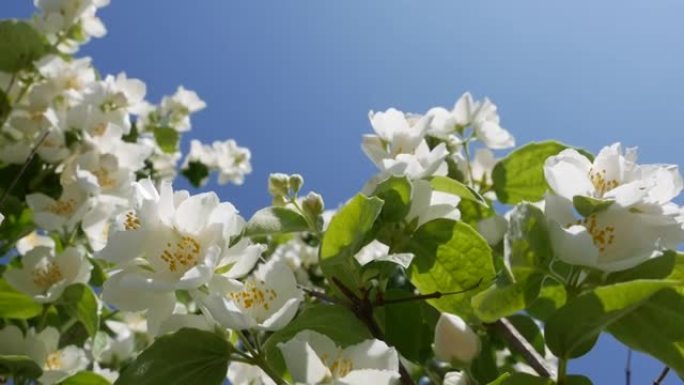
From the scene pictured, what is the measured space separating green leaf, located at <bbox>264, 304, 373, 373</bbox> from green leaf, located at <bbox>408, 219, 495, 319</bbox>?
0.40ft

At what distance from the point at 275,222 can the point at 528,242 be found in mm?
379

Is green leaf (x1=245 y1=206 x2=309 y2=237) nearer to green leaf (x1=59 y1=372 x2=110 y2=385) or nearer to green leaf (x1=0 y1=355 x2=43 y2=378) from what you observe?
green leaf (x1=59 y1=372 x2=110 y2=385)

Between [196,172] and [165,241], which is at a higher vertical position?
[165,241]

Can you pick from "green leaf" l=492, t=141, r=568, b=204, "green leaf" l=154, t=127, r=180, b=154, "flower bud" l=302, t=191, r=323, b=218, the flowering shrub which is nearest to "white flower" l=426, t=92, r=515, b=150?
the flowering shrub

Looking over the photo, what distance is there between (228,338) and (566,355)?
44cm

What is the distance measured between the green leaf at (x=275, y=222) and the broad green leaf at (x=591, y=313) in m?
0.41

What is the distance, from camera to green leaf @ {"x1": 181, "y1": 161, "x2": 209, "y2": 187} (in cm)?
402

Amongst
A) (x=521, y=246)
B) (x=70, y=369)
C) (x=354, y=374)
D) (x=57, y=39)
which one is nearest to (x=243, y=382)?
(x=354, y=374)

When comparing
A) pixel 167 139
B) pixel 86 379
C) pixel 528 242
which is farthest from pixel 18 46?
pixel 528 242

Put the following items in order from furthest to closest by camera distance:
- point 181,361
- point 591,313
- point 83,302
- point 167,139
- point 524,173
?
point 167,139, point 83,302, point 524,173, point 181,361, point 591,313

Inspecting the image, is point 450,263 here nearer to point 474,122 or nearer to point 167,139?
point 474,122

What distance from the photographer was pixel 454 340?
1.03m

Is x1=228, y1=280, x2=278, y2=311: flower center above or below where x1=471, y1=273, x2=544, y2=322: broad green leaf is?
above

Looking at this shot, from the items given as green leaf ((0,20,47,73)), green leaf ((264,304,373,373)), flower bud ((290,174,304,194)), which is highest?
green leaf ((0,20,47,73))
